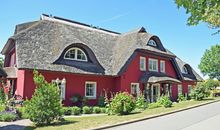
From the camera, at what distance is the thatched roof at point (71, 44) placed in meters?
21.2

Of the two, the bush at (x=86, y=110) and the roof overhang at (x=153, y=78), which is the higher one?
the roof overhang at (x=153, y=78)

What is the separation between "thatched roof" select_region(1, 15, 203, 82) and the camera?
21.2m

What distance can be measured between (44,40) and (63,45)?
77.2 inches

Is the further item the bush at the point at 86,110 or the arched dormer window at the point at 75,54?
the arched dormer window at the point at 75,54

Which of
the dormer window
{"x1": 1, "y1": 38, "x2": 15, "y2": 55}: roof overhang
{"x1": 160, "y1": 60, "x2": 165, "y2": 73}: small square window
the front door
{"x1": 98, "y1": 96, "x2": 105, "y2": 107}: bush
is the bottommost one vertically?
{"x1": 98, "y1": 96, "x2": 105, "y2": 107}: bush

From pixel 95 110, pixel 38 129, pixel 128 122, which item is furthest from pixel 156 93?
pixel 38 129

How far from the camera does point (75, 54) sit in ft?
78.3

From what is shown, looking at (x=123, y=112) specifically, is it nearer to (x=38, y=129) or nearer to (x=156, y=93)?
(x=38, y=129)

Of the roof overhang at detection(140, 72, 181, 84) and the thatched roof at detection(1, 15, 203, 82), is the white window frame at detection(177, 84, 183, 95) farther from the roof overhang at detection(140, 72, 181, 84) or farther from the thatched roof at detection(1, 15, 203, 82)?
the roof overhang at detection(140, 72, 181, 84)

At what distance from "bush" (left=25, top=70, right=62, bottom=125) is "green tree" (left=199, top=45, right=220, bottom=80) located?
209ft

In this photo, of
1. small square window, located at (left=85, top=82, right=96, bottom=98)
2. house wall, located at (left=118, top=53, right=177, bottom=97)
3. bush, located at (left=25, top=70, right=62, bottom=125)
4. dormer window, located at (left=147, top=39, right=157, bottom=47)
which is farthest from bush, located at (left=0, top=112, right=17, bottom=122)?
dormer window, located at (left=147, top=39, right=157, bottom=47)

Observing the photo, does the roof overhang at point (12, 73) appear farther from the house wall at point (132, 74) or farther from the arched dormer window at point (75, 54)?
the house wall at point (132, 74)

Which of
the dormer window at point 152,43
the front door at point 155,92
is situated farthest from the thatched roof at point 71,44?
the front door at point 155,92

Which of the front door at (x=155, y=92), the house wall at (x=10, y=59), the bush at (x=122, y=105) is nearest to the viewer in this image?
the bush at (x=122, y=105)
